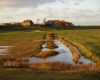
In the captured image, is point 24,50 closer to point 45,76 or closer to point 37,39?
point 45,76

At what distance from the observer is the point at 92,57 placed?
112 ft

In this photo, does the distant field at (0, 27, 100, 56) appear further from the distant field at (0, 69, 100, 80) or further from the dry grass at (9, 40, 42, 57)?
the distant field at (0, 69, 100, 80)

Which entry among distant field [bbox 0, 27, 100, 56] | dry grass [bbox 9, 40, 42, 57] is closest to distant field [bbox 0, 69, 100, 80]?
distant field [bbox 0, 27, 100, 56]

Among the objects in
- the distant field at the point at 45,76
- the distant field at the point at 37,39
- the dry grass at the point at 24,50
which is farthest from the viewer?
the distant field at the point at 37,39

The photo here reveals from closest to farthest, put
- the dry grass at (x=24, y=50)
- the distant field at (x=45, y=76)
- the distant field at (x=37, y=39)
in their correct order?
the distant field at (x=45, y=76) → the dry grass at (x=24, y=50) → the distant field at (x=37, y=39)

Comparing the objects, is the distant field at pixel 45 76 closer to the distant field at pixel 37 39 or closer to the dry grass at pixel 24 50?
the distant field at pixel 37 39

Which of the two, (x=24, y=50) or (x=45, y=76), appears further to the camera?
(x=24, y=50)

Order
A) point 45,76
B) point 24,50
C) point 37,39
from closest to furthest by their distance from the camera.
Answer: point 45,76
point 24,50
point 37,39

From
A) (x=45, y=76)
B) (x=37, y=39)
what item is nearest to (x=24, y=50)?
(x=45, y=76)

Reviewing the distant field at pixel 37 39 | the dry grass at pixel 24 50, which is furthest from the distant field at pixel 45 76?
the dry grass at pixel 24 50

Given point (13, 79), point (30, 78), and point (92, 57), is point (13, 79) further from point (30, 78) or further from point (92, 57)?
point (92, 57)

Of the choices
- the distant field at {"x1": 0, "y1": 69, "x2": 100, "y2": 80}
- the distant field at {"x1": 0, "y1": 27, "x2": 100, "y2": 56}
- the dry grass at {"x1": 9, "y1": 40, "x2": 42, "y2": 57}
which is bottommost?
the distant field at {"x1": 0, "y1": 27, "x2": 100, "y2": 56}

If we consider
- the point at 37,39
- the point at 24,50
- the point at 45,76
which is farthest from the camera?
the point at 37,39

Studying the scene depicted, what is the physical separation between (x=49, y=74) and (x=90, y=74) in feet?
9.48
